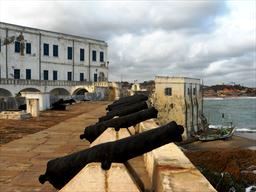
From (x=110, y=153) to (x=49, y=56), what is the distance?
139 feet

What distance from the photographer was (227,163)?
1967cm

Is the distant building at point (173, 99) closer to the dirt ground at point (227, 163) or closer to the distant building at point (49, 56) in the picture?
the dirt ground at point (227, 163)

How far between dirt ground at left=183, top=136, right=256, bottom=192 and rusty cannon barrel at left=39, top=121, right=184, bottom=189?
669 centimetres

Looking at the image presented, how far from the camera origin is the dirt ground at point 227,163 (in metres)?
11.0

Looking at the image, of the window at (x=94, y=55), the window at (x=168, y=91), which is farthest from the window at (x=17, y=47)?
the window at (x=168, y=91)

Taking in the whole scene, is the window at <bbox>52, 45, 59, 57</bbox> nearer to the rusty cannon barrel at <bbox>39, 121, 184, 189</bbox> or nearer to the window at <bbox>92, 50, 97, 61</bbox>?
the window at <bbox>92, 50, 97, 61</bbox>

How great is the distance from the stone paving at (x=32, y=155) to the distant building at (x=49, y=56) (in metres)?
31.3

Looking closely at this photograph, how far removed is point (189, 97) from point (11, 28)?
2069cm

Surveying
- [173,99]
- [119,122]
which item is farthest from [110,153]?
[173,99]

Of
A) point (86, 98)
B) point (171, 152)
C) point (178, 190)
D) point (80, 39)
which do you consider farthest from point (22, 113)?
point (80, 39)

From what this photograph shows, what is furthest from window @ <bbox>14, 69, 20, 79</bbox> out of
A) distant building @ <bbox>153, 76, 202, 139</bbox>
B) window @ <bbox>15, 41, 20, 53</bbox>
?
distant building @ <bbox>153, 76, 202, 139</bbox>

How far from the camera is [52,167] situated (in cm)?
376

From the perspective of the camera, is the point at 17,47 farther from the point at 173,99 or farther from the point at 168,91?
the point at 173,99

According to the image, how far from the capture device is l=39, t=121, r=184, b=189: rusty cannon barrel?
356cm
